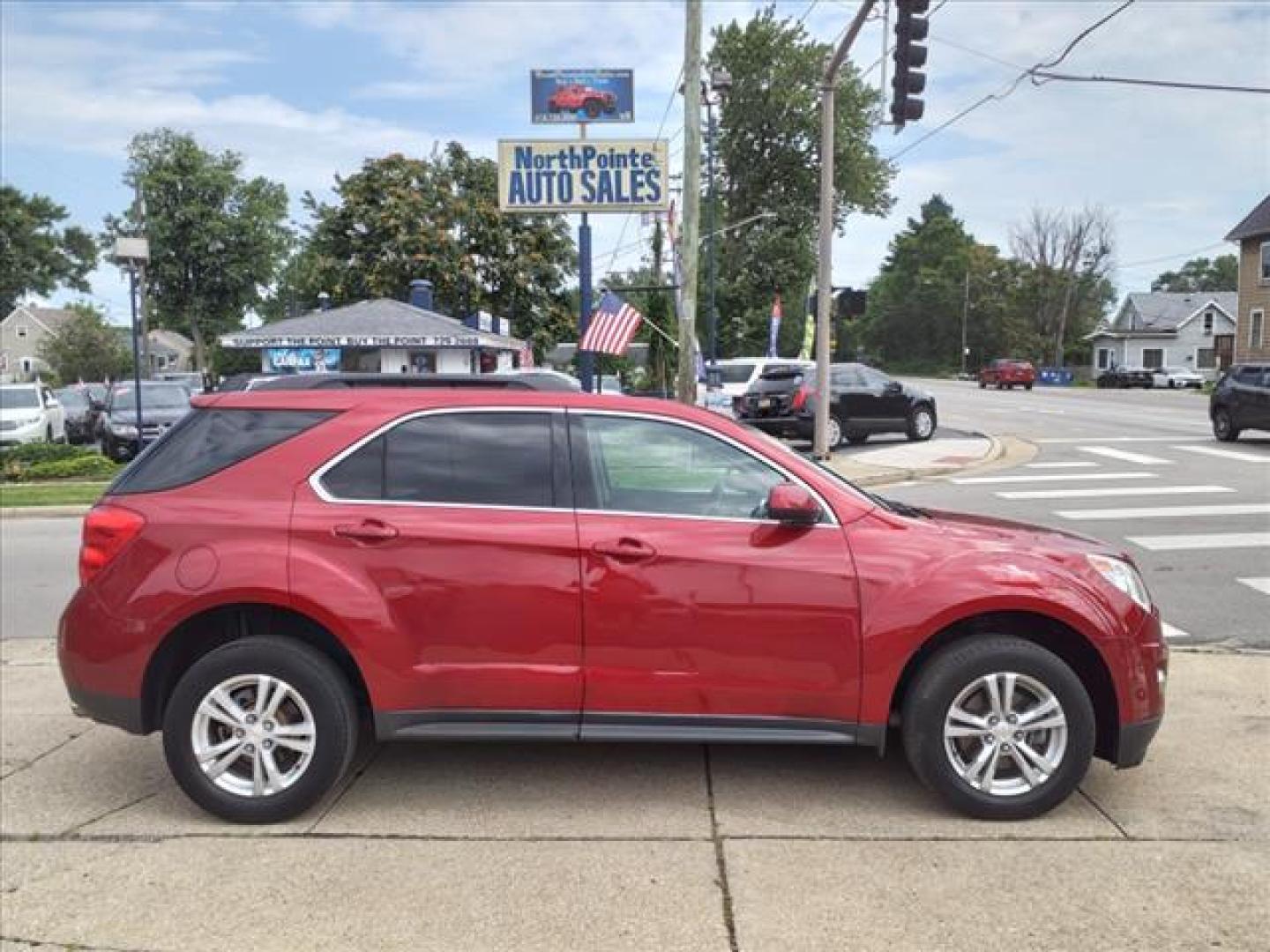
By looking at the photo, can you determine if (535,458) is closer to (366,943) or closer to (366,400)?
(366,400)

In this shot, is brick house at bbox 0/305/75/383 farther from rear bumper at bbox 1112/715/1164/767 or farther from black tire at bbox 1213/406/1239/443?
rear bumper at bbox 1112/715/1164/767

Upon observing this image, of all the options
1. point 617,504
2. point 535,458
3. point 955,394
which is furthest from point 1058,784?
point 955,394

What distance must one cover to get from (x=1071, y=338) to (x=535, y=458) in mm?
91966

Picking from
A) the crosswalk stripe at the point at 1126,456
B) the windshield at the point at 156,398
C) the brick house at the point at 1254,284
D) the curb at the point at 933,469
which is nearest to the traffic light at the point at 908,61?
the curb at the point at 933,469

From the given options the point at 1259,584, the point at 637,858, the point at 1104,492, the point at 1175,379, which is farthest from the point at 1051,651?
the point at 1175,379

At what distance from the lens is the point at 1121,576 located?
402 cm

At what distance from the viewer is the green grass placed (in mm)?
14328

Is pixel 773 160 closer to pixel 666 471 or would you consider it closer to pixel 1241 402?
pixel 1241 402

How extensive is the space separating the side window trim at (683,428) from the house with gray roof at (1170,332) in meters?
75.0

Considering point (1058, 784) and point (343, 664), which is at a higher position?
point (343, 664)

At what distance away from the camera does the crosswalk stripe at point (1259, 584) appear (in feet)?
25.7

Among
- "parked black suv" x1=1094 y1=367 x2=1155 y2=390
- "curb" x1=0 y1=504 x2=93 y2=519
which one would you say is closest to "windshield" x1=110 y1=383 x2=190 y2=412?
"curb" x1=0 y1=504 x2=93 y2=519

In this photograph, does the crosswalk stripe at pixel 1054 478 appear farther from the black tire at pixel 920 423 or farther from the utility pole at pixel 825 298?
the black tire at pixel 920 423

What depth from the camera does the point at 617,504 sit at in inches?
157
